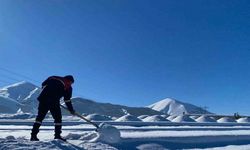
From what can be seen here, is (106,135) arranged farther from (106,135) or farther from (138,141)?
(138,141)

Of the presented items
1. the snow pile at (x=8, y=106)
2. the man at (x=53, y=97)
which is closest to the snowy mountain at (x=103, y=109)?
the snow pile at (x=8, y=106)

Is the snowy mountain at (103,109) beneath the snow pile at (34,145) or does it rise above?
above

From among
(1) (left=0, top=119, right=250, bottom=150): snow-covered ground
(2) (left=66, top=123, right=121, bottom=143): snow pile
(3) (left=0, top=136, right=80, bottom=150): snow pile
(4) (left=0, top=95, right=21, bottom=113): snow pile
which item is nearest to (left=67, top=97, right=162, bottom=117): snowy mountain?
(4) (left=0, top=95, right=21, bottom=113): snow pile

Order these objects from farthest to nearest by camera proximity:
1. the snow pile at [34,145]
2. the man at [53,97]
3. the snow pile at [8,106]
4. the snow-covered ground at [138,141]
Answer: the snow pile at [8,106]
the man at [53,97]
the snow-covered ground at [138,141]
the snow pile at [34,145]

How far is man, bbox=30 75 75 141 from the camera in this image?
27.7 ft


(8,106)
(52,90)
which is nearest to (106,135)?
(52,90)

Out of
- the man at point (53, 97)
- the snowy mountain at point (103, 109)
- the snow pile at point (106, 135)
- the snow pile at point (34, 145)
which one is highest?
the snowy mountain at point (103, 109)

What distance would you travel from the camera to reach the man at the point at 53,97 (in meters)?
8.45

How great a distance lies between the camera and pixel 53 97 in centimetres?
849

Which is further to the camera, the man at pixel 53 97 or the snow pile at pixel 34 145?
the man at pixel 53 97

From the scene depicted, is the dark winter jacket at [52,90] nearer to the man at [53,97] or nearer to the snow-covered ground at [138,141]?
the man at [53,97]

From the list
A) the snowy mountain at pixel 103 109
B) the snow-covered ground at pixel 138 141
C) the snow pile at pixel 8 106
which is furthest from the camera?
the snow pile at pixel 8 106

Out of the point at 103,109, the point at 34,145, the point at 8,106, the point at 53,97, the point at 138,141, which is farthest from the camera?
the point at 8,106

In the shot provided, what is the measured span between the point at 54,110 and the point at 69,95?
53 cm
